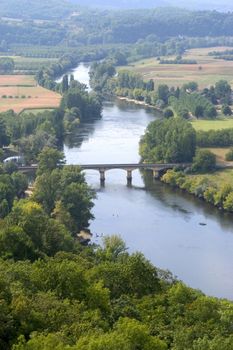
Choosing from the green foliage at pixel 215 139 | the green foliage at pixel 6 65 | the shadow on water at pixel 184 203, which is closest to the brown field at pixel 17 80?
the green foliage at pixel 6 65

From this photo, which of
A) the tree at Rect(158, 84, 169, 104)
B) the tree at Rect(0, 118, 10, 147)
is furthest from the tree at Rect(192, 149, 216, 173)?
the tree at Rect(158, 84, 169, 104)

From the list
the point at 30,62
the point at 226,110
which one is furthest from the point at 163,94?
the point at 30,62

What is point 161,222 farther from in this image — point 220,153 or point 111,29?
point 111,29

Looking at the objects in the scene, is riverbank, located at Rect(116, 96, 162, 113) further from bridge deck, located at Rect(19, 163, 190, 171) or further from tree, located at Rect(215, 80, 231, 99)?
bridge deck, located at Rect(19, 163, 190, 171)

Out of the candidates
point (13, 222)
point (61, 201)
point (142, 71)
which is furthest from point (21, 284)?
point (142, 71)

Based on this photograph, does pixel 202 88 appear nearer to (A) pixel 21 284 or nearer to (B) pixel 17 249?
(B) pixel 17 249
